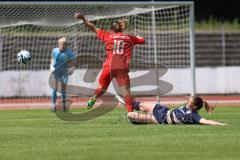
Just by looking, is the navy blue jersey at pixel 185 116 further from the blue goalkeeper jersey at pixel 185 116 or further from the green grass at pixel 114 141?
the green grass at pixel 114 141

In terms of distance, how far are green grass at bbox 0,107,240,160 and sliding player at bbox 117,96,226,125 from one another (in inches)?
12.2

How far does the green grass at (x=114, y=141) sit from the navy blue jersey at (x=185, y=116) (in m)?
0.32

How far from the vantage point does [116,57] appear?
17.6 m

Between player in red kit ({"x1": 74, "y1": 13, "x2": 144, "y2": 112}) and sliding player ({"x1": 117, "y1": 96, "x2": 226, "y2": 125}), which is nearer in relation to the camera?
sliding player ({"x1": 117, "y1": 96, "x2": 226, "y2": 125})

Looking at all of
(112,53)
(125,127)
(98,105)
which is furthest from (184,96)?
(125,127)

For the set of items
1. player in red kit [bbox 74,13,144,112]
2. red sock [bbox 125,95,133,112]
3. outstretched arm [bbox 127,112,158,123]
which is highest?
player in red kit [bbox 74,13,144,112]

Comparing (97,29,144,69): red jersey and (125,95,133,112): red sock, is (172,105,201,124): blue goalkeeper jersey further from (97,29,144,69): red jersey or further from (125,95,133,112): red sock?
(97,29,144,69): red jersey

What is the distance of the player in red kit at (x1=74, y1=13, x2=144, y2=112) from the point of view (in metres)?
17.3

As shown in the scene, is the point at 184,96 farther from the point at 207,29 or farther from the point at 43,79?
the point at 207,29

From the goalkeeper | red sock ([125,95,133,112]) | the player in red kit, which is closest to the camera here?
red sock ([125,95,133,112])

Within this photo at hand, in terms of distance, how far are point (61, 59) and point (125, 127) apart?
7269 mm

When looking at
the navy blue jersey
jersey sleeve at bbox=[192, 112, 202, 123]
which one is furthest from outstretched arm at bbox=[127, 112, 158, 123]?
jersey sleeve at bbox=[192, 112, 202, 123]

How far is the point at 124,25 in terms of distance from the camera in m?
17.4

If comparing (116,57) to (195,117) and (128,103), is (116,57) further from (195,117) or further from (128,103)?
(195,117)
